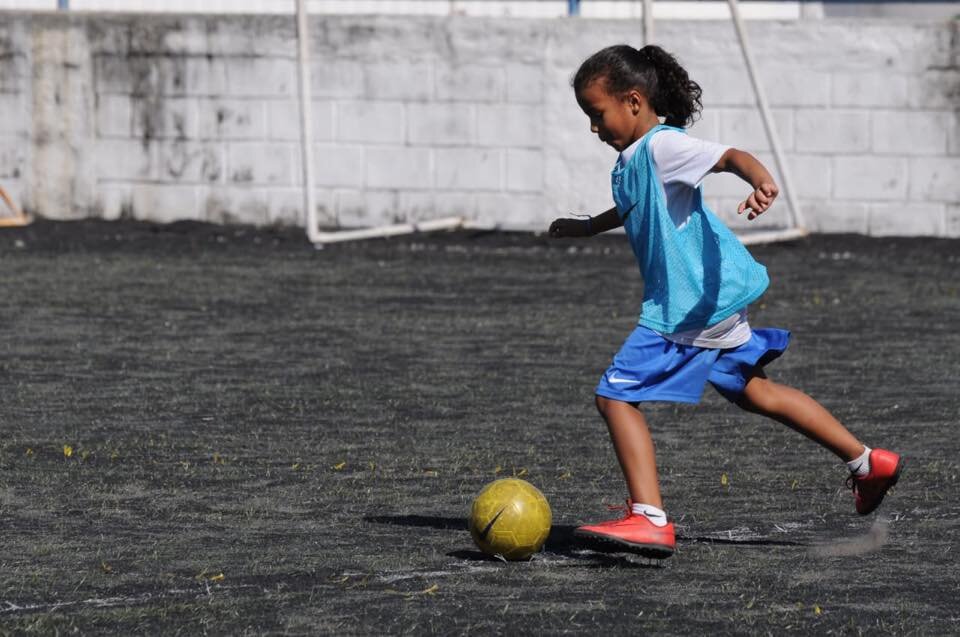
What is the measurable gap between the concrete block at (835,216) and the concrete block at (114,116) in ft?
19.8

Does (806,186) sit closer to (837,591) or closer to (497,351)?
(497,351)

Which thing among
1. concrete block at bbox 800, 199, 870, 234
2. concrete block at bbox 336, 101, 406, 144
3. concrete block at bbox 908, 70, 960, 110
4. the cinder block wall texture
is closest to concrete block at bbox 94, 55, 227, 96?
the cinder block wall texture

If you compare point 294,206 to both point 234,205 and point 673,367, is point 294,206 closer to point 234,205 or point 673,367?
point 234,205

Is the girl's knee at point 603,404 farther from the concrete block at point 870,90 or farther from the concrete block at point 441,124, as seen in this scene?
the concrete block at point 441,124

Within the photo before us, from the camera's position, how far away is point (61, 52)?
1764cm

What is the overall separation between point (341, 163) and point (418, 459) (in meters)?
9.99

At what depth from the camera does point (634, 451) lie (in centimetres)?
555

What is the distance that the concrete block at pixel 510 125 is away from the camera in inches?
655

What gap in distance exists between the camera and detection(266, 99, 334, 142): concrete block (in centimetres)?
1697

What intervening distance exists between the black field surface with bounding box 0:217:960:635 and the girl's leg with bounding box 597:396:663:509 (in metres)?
0.20

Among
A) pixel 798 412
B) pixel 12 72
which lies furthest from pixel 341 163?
pixel 798 412

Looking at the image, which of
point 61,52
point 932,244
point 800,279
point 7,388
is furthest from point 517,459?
point 61,52

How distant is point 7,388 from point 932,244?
29.1 feet

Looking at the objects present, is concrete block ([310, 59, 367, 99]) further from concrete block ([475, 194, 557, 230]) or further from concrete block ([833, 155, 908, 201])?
concrete block ([833, 155, 908, 201])
